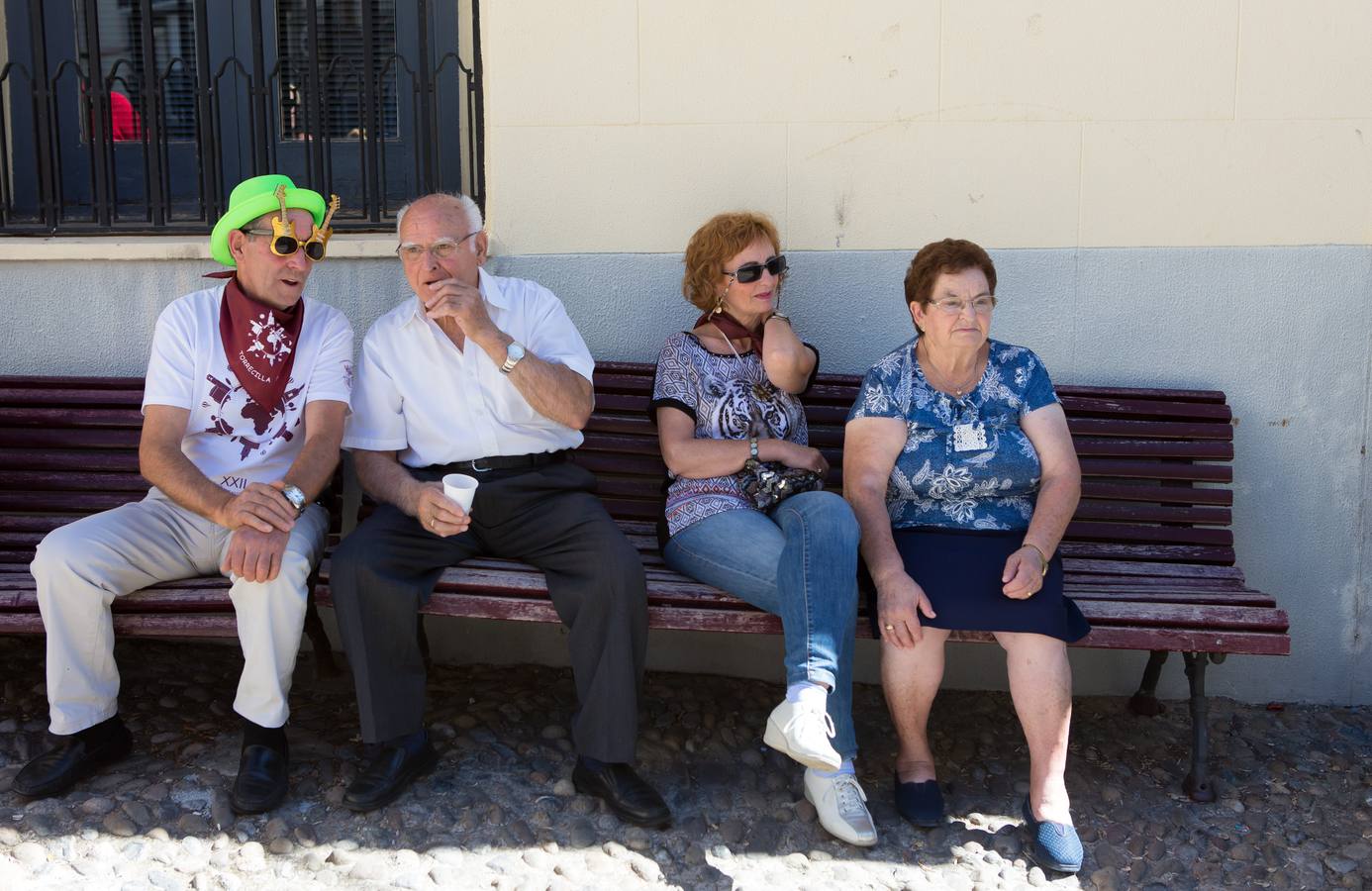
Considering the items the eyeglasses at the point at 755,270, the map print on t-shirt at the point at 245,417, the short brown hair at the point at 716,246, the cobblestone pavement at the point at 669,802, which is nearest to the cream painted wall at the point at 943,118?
the short brown hair at the point at 716,246

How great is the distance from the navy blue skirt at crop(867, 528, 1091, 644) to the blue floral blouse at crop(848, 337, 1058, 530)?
0.23 ft

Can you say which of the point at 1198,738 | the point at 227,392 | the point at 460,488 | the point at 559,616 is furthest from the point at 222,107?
the point at 1198,738

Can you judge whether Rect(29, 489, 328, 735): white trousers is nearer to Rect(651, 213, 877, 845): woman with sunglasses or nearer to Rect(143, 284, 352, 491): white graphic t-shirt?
Rect(143, 284, 352, 491): white graphic t-shirt

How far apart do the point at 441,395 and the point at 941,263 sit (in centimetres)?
138

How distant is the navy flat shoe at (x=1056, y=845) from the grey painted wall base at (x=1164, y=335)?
1.13 metres

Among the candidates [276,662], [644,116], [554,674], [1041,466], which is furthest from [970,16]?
[276,662]

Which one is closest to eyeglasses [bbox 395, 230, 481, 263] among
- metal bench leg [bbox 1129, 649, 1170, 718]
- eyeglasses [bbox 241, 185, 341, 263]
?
eyeglasses [bbox 241, 185, 341, 263]

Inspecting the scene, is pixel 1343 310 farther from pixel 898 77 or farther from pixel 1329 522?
pixel 898 77

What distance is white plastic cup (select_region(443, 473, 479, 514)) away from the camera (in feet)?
10.5

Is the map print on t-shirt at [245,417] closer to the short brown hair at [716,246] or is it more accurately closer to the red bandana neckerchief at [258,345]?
the red bandana neckerchief at [258,345]

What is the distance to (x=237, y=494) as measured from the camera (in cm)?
350

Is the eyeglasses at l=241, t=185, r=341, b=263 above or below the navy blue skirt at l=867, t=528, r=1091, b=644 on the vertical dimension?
above

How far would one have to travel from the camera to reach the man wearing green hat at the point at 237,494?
3250mm

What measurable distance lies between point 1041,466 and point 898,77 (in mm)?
1327
